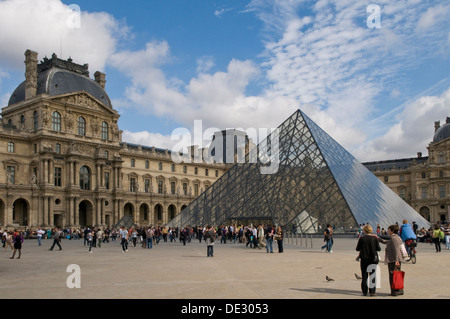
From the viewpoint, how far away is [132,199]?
203 ft

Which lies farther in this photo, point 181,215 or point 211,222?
point 181,215

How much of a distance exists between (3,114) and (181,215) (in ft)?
96.4

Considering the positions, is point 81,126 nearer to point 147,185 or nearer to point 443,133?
point 147,185

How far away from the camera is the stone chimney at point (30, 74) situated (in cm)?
5094

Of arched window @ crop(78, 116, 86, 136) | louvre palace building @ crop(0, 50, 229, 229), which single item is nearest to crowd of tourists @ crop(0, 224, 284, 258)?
louvre palace building @ crop(0, 50, 229, 229)

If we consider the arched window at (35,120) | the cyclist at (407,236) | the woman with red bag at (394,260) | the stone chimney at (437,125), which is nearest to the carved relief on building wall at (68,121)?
the arched window at (35,120)

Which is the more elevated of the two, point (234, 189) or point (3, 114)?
point (3, 114)

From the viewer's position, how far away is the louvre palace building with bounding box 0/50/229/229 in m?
48.3

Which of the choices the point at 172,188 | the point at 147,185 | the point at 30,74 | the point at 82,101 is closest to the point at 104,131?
the point at 82,101

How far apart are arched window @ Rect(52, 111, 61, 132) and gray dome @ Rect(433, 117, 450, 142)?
5712cm

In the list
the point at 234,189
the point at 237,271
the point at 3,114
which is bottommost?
the point at 237,271
